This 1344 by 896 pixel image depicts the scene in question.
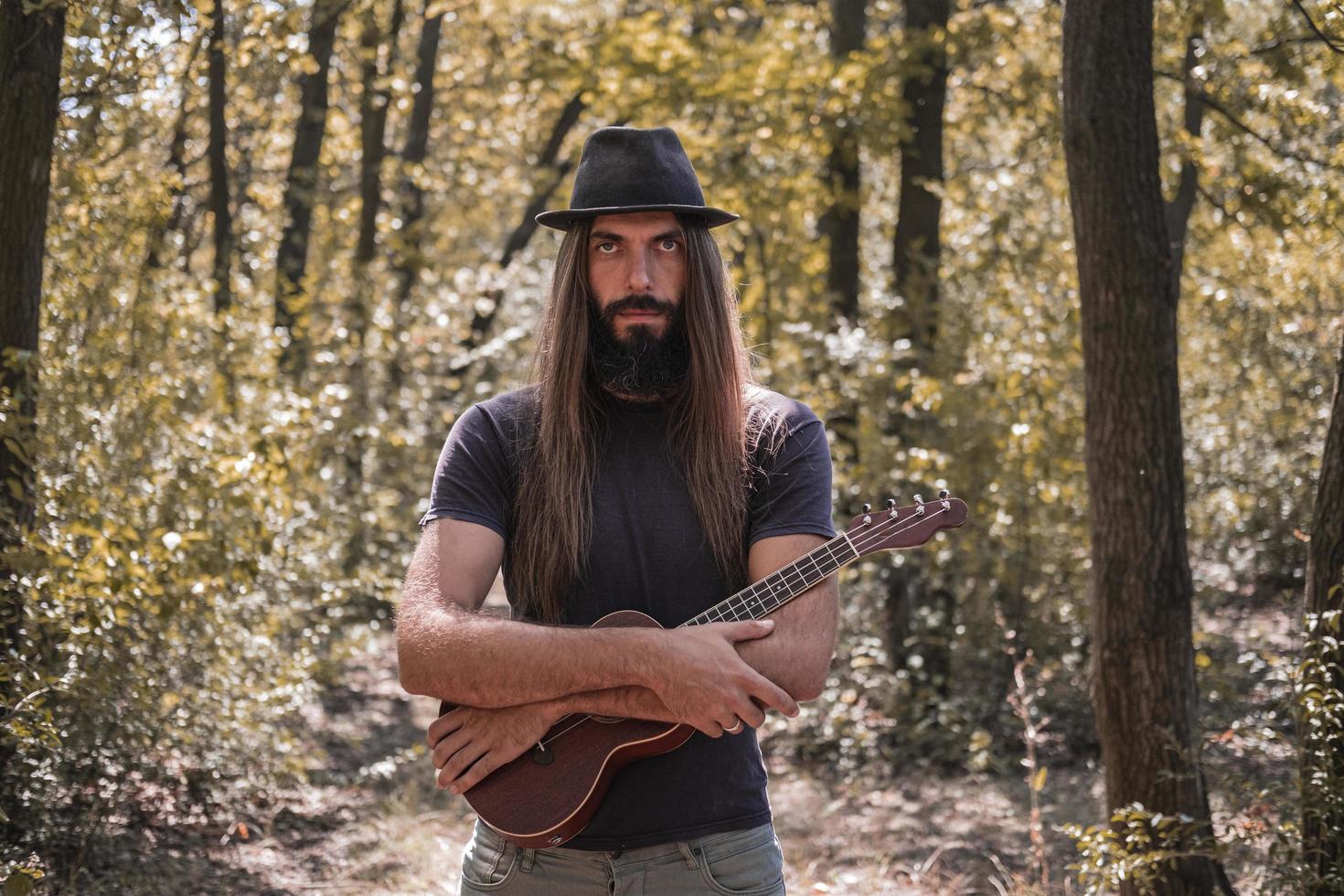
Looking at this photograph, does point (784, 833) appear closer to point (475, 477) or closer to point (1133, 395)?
point (1133, 395)

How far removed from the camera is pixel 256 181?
14.6 meters

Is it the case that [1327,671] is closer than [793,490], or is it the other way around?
[793,490]

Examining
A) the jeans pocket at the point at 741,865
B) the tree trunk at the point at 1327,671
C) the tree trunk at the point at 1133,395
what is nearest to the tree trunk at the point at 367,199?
the tree trunk at the point at 1133,395

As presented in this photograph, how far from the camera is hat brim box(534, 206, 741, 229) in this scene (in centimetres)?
279

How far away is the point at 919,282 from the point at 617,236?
6.43 m

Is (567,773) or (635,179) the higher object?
(635,179)

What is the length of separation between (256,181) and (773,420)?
509 inches

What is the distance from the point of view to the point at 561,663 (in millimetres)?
2438

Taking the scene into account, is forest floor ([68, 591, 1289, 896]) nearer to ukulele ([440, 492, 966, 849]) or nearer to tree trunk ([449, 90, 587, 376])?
ukulele ([440, 492, 966, 849])

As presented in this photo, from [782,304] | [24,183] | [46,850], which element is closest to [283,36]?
[24,183]

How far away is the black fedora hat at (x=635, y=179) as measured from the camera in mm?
2805

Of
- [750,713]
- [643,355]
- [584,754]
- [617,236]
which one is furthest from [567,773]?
[617,236]

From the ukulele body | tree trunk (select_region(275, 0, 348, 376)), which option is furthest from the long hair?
tree trunk (select_region(275, 0, 348, 376))

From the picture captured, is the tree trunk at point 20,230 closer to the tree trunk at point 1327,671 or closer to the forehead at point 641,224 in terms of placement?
the forehead at point 641,224
